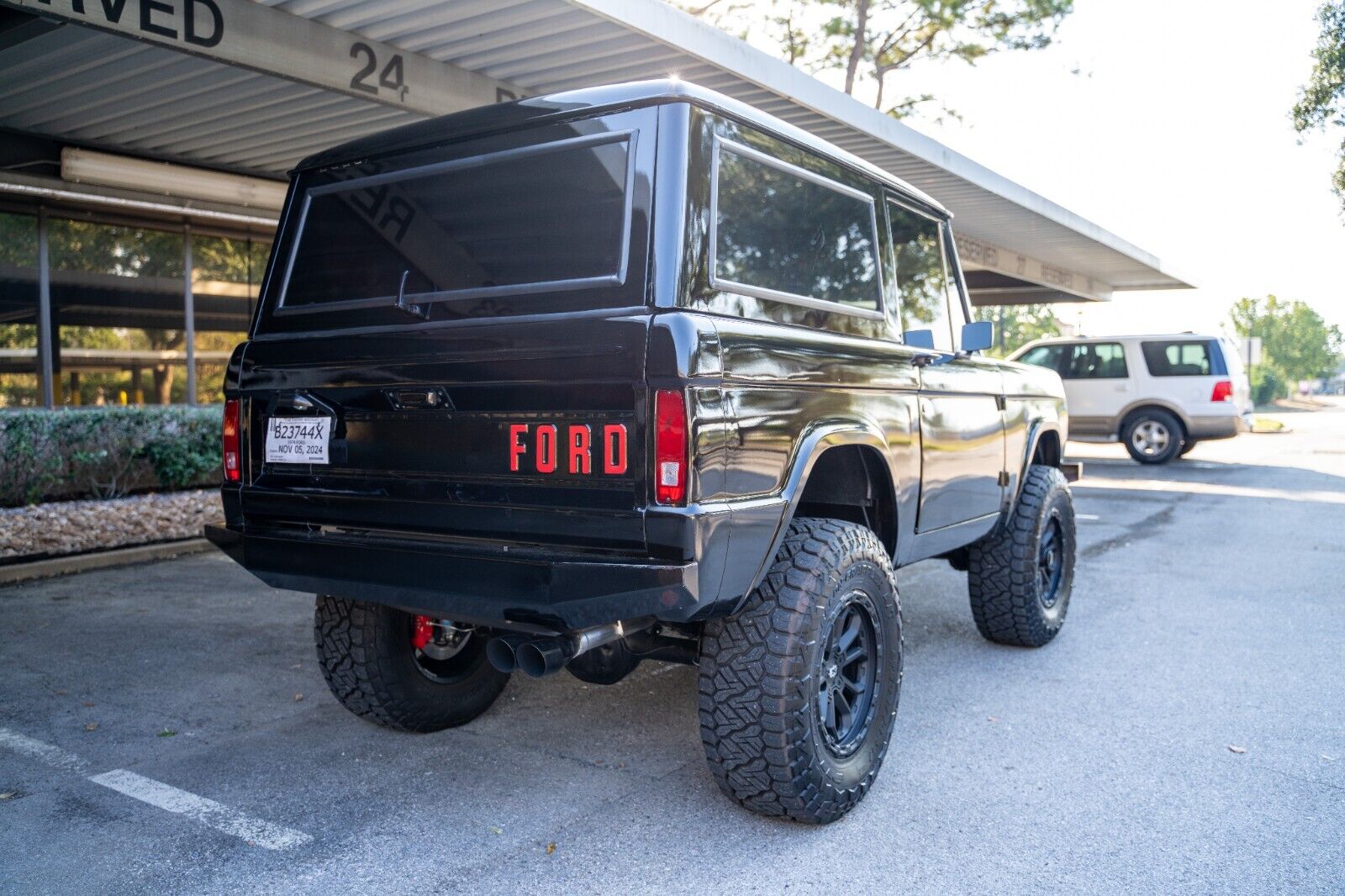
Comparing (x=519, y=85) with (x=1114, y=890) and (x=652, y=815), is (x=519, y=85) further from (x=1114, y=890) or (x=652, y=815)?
(x=1114, y=890)

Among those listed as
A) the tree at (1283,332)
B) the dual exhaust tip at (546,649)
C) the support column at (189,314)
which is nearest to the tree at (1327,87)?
the support column at (189,314)

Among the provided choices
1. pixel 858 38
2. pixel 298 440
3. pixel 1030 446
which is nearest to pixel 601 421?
pixel 298 440

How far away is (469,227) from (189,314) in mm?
9325

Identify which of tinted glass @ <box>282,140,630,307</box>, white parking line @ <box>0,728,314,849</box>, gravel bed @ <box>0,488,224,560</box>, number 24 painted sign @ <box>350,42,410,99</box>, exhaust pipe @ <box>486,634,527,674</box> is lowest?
white parking line @ <box>0,728,314,849</box>

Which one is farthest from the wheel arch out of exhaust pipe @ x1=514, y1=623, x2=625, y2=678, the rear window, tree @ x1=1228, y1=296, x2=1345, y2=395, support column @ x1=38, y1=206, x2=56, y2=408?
tree @ x1=1228, y1=296, x2=1345, y2=395

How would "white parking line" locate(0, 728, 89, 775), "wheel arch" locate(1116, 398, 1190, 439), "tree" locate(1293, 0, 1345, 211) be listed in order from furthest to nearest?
"tree" locate(1293, 0, 1345, 211), "wheel arch" locate(1116, 398, 1190, 439), "white parking line" locate(0, 728, 89, 775)

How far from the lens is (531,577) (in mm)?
2844

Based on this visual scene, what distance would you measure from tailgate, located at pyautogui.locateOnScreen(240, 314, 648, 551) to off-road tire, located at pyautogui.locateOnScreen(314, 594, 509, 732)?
51 cm

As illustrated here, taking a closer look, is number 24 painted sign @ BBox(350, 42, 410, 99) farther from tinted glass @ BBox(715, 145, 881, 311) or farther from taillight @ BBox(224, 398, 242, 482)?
tinted glass @ BBox(715, 145, 881, 311)

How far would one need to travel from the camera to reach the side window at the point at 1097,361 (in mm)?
16438

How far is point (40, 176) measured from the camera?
9.43 metres

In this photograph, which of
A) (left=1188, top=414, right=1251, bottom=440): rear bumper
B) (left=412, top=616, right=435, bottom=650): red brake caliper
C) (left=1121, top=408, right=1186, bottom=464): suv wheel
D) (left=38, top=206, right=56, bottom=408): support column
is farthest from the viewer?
(left=1121, top=408, right=1186, bottom=464): suv wheel

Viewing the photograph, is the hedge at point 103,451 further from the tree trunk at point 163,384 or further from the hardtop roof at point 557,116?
the hardtop roof at point 557,116

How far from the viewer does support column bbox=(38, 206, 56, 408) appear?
10141 mm
